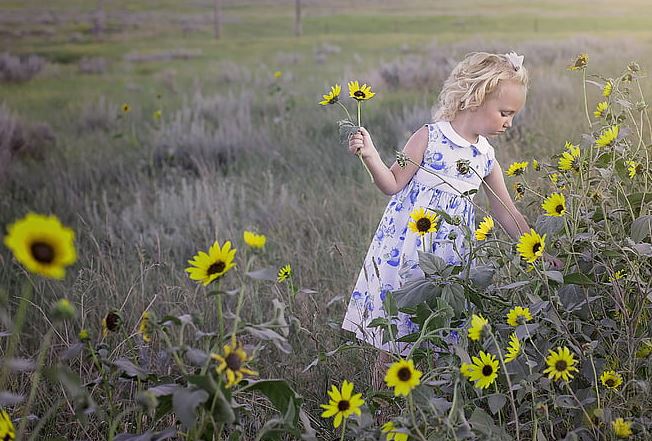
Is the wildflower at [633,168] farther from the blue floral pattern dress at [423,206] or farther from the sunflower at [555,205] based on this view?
the blue floral pattern dress at [423,206]

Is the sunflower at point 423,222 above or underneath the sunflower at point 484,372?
above

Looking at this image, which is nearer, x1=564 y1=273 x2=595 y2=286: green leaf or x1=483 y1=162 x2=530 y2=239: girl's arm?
x1=564 y1=273 x2=595 y2=286: green leaf

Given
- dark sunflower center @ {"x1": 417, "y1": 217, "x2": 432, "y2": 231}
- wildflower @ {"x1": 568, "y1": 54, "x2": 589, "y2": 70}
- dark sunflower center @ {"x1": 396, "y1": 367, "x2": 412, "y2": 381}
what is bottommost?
dark sunflower center @ {"x1": 396, "y1": 367, "x2": 412, "y2": 381}

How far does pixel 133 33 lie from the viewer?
544 inches

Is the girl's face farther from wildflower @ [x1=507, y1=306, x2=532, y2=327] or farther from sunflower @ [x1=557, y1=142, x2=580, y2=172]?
wildflower @ [x1=507, y1=306, x2=532, y2=327]

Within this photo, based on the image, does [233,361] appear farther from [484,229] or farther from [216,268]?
[484,229]

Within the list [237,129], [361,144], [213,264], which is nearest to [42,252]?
[213,264]

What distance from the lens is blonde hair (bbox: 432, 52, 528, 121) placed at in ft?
7.87

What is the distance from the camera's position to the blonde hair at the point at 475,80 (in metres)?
2.40

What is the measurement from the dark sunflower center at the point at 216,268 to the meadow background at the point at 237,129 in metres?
0.31

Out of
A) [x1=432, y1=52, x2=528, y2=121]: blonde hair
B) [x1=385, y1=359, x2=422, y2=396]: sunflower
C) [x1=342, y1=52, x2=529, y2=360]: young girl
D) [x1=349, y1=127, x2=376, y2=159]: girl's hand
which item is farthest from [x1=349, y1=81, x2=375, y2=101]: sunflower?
[x1=385, y1=359, x2=422, y2=396]: sunflower

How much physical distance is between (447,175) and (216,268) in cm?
117

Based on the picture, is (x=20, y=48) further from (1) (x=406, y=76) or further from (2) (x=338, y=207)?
(2) (x=338, y=207)

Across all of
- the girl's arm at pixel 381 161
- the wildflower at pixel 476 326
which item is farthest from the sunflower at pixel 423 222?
the wildflower at pixel 476 326
